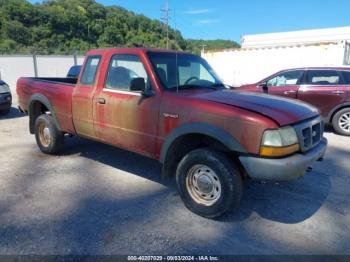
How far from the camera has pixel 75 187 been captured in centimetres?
463

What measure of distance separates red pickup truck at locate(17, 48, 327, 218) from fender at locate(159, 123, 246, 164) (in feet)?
0.03

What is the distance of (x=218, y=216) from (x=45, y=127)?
384 cm

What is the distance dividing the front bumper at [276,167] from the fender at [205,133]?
0.16 metres

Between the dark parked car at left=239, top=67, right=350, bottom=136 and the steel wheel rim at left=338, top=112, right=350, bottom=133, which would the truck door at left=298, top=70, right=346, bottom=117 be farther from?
the steel wheel rim at left=338, top=112, right=350, bottom=133

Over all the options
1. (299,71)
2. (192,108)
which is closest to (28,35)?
(299,71)

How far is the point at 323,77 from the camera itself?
340 inches

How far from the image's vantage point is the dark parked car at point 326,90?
8.29m

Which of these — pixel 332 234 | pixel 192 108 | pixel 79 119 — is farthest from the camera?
pixel 79 119

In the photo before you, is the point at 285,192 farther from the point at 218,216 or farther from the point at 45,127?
the point at 45,127

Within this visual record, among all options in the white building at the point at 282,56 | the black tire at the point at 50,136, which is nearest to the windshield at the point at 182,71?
the black tire at the point at 50,136

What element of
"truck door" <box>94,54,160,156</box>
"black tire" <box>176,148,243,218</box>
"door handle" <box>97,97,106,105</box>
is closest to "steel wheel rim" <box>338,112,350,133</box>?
"black tire" <box>176,148,243,218</box>

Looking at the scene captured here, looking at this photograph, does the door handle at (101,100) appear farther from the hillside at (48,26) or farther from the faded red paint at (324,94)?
the hillside at (48,26)

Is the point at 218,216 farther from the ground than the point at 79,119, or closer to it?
closer to it

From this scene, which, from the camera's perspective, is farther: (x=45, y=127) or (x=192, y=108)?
(x=45, y=127)
